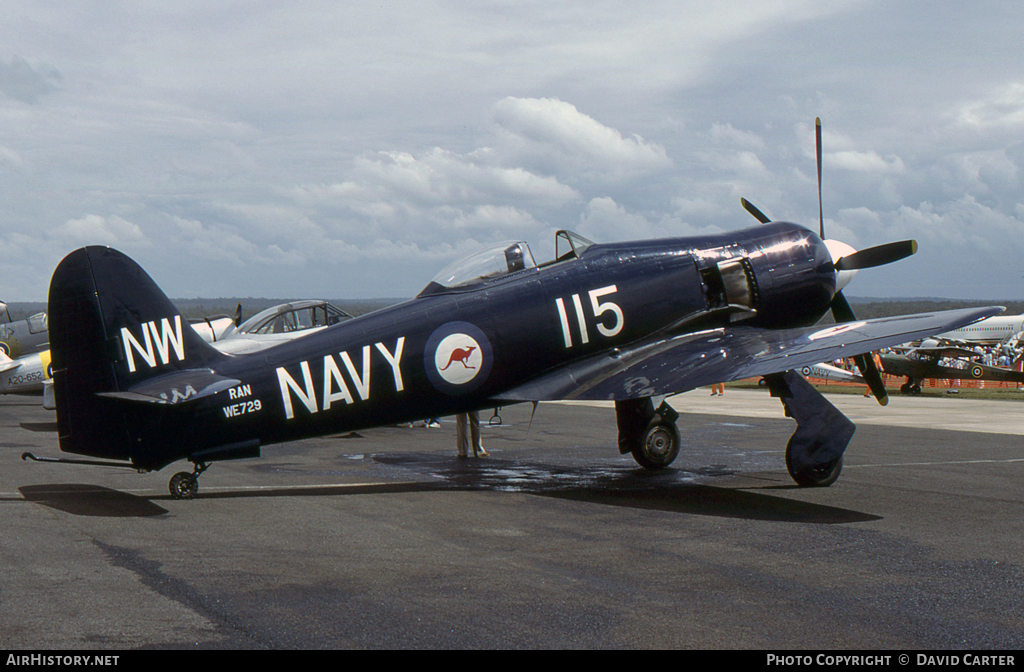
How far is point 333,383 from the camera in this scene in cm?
892

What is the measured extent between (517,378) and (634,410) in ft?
8.42

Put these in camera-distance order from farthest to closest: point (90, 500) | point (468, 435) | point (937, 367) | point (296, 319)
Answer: point (937, 367) → point (296, 319) → point (468, 435) → point (90, 500)

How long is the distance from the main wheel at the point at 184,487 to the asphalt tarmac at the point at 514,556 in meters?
0.16

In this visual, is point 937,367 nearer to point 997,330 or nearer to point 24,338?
point 24,338

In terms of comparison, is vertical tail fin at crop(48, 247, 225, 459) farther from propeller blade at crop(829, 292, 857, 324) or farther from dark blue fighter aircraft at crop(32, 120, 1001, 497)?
propeller blade at crop(829, 292, 857, 324)

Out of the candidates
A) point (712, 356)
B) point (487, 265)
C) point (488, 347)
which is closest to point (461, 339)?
point (488, 347)

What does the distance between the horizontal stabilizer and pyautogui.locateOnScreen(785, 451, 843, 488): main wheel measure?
609 centimetres

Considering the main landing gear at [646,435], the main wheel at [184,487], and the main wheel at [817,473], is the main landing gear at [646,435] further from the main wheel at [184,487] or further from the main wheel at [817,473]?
the main wheel at [184,487]

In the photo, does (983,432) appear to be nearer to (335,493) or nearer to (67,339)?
(335,493)

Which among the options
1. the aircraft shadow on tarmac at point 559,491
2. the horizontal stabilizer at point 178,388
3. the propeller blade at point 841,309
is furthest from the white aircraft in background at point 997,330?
the horizontal stabilizer at point 178,388

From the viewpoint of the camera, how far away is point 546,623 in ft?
15.8

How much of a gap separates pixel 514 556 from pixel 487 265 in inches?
173

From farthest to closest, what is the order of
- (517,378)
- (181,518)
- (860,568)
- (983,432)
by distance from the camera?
(983,432)
(517,378)
(181,518)
(860,568)
